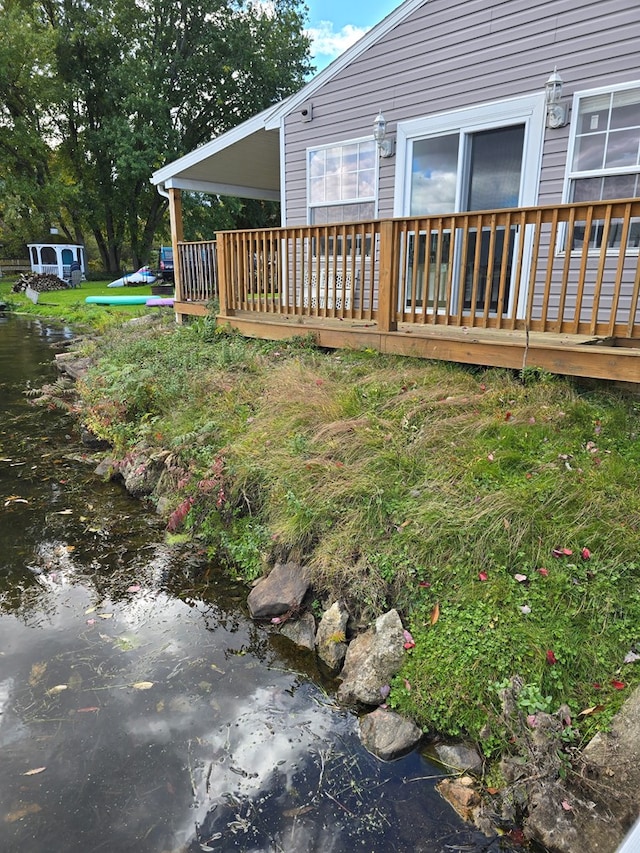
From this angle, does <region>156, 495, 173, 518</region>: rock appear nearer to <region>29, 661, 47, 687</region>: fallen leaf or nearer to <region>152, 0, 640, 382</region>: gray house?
<region>29, 661, 47, 687</region>: fallen leaf

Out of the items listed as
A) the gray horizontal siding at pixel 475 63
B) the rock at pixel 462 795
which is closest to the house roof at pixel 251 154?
the gray horizontal siding at pixel 475 63

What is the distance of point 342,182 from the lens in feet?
25.2

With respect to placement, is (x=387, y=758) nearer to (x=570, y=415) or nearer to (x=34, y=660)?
(x=34, y=660)

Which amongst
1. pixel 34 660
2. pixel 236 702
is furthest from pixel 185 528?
pixel 236 702

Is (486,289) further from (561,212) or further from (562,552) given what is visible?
(562,552)

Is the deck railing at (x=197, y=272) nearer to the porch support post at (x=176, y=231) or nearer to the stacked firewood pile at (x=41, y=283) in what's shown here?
the porch support post at (x=176, y=231)

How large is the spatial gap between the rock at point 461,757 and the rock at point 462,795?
0.15 feet

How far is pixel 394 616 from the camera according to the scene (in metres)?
2.82

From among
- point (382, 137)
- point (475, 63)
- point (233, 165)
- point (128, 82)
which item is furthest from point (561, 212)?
point (128, 82)

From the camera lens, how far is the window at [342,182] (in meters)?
7.37

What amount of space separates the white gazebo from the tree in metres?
2.32

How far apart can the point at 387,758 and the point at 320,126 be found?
769 centimetres

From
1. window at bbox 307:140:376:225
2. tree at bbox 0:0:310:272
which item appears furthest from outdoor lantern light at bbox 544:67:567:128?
tree at bbox 0:0:310:272

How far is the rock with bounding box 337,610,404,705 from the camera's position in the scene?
263 centimetres
